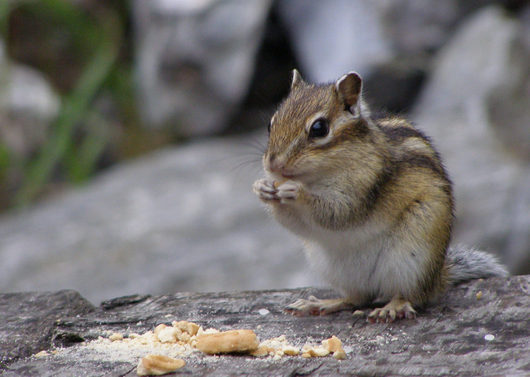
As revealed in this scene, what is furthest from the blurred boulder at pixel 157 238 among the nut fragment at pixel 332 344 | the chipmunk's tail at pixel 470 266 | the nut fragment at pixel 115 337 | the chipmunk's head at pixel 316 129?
the nut fragment at pixel 332 344

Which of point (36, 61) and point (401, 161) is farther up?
point (36, 61)

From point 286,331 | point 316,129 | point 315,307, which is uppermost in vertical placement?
point 316,129

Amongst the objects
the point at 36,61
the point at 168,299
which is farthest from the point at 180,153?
the point at 168,299

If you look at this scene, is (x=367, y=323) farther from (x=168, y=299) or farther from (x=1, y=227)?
(x=1, y=227)

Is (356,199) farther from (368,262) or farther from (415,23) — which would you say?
(415,23)

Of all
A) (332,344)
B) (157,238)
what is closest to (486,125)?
(157,238)

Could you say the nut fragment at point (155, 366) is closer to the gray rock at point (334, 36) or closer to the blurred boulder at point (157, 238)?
the blurred boulder at point (157, 238)

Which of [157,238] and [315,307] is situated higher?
[157,238]
